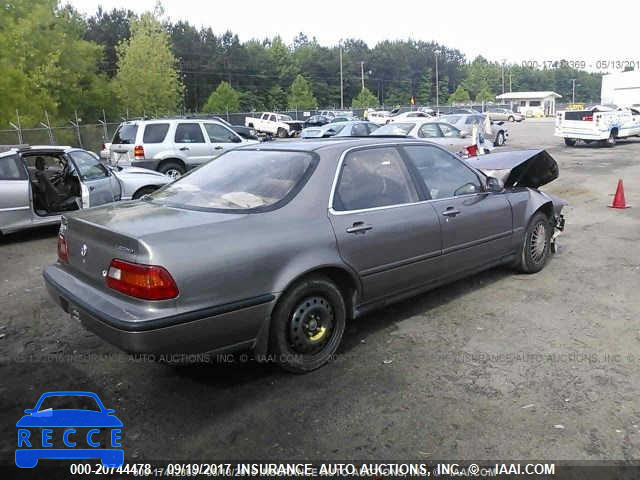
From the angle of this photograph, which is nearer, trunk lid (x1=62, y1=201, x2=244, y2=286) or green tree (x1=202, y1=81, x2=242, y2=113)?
trunk lid (x1=62, y1=201, x2=244, y2=286)

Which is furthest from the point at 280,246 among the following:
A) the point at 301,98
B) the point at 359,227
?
the point at 301,98

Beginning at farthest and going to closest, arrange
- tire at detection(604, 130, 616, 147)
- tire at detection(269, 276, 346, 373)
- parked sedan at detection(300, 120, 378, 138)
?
tire at detection(604, 130, 616, 147), parked sedan at detection(300, 120, 378, 138), tire at detection(269, 276, 346, 373)

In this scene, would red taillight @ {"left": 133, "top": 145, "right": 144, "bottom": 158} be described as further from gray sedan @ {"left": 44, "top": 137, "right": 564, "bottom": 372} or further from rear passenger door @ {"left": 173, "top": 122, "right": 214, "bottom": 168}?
gray sedan @ {"left": 44, "top": 137, "right": 564, "bottom": 372}

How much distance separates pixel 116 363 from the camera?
407 cm

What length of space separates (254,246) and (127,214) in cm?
103

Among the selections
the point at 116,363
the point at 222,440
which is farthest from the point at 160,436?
the point at 116,363

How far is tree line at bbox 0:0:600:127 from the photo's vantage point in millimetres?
29609

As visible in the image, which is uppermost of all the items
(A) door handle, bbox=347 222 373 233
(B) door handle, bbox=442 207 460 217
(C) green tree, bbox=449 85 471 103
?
(C) green tree, bbox=449 85 471 103

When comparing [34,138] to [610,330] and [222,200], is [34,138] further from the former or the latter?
[610,330]

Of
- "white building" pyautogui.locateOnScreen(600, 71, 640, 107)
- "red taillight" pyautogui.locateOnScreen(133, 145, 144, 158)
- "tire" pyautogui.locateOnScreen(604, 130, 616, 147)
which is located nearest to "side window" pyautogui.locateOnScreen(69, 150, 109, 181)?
"red taillight" pyautogui.locateOnScreen(133, 145, 144, 158)

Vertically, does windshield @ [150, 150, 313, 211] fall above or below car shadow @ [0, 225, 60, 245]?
above

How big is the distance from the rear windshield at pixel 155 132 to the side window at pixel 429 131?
709 cm

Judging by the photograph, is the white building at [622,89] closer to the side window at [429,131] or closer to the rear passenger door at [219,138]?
the side window at [429,131]

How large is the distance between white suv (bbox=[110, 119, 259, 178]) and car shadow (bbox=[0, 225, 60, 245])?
3.61 meters
